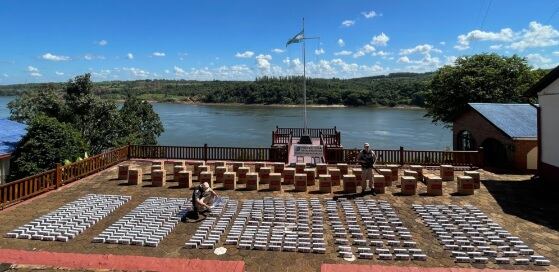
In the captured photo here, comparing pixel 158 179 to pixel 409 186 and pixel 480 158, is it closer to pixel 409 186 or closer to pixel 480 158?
pixel 409 186

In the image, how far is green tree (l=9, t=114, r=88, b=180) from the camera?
17.1 m

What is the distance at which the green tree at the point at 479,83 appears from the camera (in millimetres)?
33125

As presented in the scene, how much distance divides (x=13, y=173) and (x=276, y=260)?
Answer: 14723 mm

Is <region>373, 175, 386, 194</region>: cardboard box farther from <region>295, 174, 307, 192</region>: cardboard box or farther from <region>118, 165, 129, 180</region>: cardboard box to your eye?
<region>118, 165, 129, 180</region>: cardboard box

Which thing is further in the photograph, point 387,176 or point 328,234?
point 387,176

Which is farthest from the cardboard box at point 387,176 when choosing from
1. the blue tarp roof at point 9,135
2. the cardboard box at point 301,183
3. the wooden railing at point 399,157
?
the blue tarp roof at point 9,135

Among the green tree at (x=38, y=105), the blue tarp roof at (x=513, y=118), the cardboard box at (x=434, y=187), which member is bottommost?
the cardboard box at (x=434, y=187)

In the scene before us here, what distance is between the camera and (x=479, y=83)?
110 ft

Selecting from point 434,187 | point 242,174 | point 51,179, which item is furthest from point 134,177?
point 434,187

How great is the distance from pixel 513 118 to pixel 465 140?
195 inches

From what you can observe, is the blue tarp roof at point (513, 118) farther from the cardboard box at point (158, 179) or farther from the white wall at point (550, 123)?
the cardboard box at point (158, 179)

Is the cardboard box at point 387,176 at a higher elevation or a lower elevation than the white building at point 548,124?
lower

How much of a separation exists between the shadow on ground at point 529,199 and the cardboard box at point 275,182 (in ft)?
22.6

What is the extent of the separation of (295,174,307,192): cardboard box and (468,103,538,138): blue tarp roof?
10.4m
